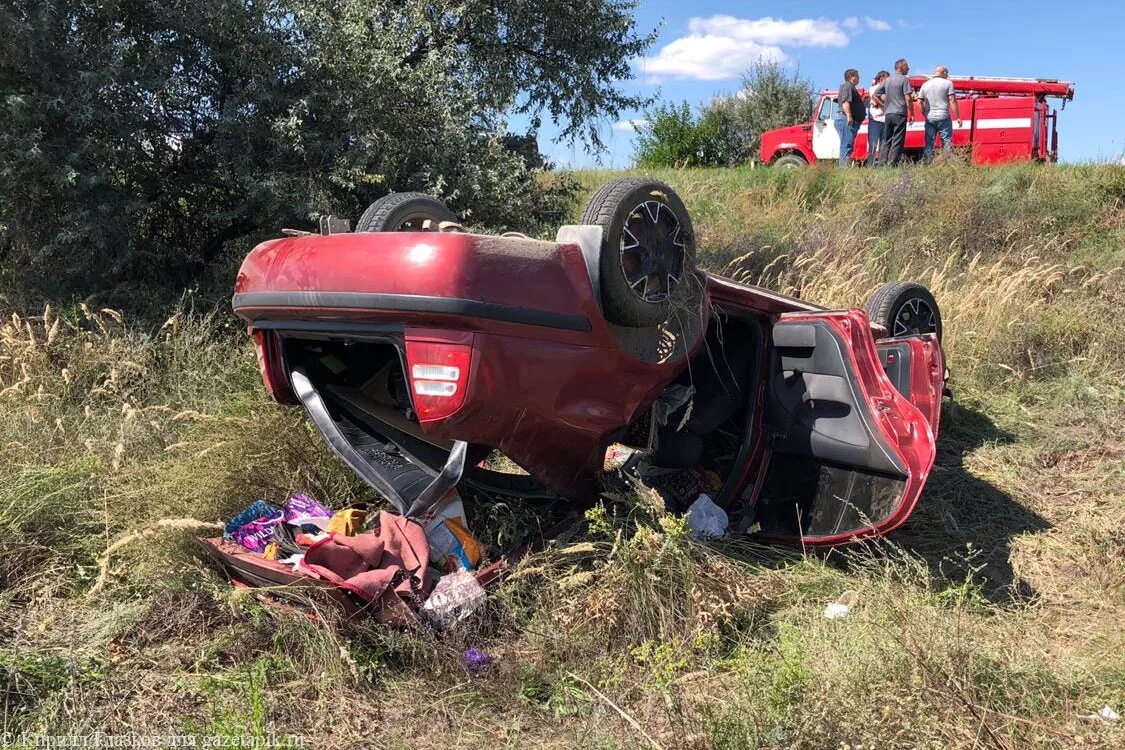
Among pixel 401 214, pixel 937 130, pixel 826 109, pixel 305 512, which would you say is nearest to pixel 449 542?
pixel 305 512

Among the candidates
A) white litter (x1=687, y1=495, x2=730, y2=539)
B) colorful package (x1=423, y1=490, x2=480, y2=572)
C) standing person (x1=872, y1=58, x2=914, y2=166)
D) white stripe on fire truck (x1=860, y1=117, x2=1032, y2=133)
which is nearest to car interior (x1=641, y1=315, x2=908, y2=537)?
white litter (x1=687, y1=495, x2=730, y2=539)

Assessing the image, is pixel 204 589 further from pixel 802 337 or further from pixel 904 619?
pixel 802 337

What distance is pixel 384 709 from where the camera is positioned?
2.66 m

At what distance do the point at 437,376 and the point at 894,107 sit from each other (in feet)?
39.3

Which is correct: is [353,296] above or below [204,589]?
above

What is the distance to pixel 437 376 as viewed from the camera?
267 cm

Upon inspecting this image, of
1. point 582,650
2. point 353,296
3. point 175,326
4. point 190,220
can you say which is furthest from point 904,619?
point 190,220

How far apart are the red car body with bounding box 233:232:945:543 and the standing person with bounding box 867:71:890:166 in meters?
10.2

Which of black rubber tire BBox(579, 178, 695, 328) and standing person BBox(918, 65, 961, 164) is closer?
black rubber tire BBox(579, 178, 695, 328)

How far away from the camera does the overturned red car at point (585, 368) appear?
2.69 m

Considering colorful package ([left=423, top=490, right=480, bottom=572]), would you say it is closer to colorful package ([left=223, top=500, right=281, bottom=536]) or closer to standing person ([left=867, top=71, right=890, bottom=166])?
colorful package ([left=223, top=500, right=281, bottom=536])

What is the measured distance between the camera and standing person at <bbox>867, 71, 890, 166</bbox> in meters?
13.0

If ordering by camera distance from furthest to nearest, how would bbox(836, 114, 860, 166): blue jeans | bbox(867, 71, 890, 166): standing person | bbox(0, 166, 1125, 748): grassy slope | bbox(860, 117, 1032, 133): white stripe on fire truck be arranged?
bbox(860, 117, 1032, 133): white stripe on fire truck, bbox(836, 114, 860, 166): blue jeans, bbox(867, 71, 890, 166): standing person, bbox(0, 166, 1125, 748): grassy slope

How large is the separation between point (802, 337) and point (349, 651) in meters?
2.35
